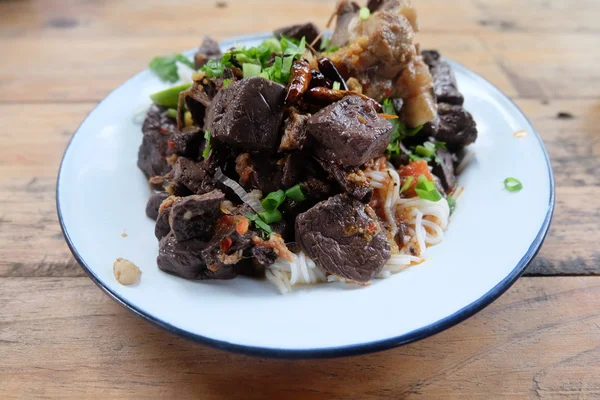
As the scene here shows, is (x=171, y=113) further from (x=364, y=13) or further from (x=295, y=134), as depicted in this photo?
(x=364, y=13)

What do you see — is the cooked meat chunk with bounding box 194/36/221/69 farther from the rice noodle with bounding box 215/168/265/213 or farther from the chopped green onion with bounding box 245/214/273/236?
the chopped green onion with bounding box 245/214/273/236

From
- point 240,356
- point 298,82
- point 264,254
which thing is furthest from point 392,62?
point 240,356

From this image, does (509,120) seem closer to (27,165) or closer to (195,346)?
(195,346)

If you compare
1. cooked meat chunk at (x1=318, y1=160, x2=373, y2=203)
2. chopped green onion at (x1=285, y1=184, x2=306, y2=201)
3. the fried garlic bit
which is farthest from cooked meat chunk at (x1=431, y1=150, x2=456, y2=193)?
the fried garlic bit

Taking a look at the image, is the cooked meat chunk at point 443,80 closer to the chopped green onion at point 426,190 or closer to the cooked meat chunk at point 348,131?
the chopped green onion at point 426,190

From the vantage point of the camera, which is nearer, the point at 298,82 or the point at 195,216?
the point at 195,216

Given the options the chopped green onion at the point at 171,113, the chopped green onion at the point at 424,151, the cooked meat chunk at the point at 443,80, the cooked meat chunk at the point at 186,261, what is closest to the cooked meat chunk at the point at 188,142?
the chopped green onion at the point at 171,113

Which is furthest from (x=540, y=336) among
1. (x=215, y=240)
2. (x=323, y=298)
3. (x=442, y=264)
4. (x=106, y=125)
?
(x=106, y=125)
